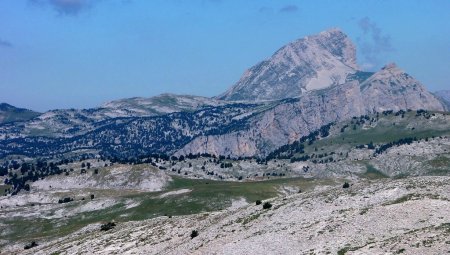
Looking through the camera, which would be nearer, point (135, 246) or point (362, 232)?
point (362, 232)

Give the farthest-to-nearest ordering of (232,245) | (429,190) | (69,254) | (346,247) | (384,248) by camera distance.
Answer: (69,254), (429,190), (232,245), (346,247), (384,248)

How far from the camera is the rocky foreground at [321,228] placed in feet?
218

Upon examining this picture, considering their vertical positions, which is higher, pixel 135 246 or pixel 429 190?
pixel 429 190

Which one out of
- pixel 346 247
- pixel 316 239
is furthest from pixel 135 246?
pixel 346 247

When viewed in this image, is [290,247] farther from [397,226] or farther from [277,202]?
[277,202]

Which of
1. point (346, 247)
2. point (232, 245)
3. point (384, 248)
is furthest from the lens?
point (232, 245)

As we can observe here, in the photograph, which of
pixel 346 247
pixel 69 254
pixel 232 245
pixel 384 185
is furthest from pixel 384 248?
pixel 69 254

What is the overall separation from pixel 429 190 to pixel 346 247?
Result: 25138 mm

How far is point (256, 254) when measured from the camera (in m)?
73.0

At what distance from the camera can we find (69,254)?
103 meters

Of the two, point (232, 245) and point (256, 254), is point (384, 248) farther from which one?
point (232, 245)

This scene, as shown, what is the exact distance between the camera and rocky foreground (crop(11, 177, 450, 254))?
218ft

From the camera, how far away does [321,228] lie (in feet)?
252

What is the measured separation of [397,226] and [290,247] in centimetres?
1331
